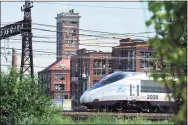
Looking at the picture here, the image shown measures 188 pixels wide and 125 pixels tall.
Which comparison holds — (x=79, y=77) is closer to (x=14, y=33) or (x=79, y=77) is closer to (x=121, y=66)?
(x=121, y=66)

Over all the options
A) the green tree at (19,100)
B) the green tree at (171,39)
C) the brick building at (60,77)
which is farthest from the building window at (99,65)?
the green tree at (171,39)

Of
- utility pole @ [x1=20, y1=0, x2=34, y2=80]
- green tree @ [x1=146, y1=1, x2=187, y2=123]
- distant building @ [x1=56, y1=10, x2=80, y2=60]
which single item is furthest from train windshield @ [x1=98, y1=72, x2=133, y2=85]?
green tree @ [x1=146, y1=1, x2=187, y2=123]

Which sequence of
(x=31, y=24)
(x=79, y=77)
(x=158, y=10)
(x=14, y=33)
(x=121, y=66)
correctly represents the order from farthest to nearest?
(x=79, y=77)
(x=121, y=66)
(x=14, y=33)
(x=31, y=24)
(x=158, y=10)

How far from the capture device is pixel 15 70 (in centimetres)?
1792

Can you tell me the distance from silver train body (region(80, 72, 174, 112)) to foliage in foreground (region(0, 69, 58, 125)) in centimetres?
1467

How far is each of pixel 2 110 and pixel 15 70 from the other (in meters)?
1.66

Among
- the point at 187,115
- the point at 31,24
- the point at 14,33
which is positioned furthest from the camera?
the point at 14,33

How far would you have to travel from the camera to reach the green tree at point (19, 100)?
16.9 meters

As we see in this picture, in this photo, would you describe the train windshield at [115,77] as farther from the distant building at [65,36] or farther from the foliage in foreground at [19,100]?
the foliage in foreground at [19,100]

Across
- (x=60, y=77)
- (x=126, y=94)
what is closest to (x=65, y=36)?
(x=126, y=94)

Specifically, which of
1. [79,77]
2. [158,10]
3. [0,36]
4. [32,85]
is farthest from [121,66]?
[158,10]

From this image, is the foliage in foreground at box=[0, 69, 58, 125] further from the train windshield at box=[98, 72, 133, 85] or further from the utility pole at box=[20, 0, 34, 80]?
the train windshield at box=[98, 72, 133, 85]

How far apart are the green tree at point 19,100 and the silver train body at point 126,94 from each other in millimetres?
14672

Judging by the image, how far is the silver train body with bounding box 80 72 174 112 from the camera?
32.2 meters
